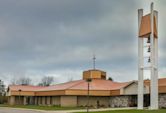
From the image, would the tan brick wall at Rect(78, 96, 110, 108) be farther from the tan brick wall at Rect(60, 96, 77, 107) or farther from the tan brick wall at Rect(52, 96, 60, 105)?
the tan brick wall at Rect(52, 96, 60, 105)

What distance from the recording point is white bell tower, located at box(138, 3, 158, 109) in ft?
148

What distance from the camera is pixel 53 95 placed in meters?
62.5

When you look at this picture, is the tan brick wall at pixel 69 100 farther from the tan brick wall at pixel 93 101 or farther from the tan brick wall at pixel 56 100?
the tan brick wall at pixel 56 100

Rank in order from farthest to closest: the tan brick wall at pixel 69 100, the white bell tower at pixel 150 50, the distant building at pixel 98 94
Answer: the tan brick wall at pixel 69 100
the distant building at pixel 98 94
the white bell tower at pixel 150 50

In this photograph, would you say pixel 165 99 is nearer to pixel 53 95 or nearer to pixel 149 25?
pixel 149 25

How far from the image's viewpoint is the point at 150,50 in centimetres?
4541

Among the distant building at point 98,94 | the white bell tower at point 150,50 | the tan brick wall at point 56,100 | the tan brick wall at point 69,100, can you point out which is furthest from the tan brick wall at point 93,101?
the white bell tower at point 150,50

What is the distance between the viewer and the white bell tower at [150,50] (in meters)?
45.0

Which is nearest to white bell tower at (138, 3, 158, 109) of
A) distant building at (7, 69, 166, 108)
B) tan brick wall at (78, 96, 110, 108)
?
distant building at (7, 69, 166, 108)

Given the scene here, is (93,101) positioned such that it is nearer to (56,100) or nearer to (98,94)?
(98,94)

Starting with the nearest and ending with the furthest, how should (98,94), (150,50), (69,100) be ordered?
(150,50) → (69,100) → (98,94)

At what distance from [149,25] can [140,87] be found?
7.86 meters

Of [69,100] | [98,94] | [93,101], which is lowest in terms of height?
[93,101]

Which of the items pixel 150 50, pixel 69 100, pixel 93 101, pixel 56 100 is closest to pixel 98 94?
pixel 93 101
